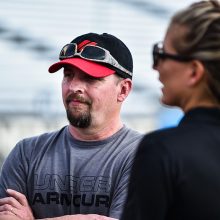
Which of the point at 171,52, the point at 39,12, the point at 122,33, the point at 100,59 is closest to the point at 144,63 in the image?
the point at 122,33

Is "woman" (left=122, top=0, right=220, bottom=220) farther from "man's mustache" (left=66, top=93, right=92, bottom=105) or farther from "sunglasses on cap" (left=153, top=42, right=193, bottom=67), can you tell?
"man's mustache" (left=66, top=93, right=92, bottom=105)

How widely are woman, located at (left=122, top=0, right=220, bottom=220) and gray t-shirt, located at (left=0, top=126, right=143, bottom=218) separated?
1.14m

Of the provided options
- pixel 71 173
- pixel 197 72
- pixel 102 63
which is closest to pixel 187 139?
pixel 197 72

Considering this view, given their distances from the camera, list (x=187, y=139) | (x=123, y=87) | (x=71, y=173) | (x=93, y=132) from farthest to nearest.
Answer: (x=123, y=87), (x=93, y=132), (x=71, y=173), (x=187, y=139)

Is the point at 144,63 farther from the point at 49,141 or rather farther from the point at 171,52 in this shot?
the point at 171,52

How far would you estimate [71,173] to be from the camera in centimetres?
324

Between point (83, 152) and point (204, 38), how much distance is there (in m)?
1.41

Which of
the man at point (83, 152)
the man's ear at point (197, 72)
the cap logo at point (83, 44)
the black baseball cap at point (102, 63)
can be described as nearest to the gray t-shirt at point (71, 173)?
the man at point (83, 152)

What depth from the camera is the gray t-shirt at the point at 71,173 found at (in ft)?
10.4

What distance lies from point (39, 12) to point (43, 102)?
1.97 meters

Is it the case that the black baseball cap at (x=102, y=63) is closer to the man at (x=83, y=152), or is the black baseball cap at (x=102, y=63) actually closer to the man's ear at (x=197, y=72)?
the man at (x=83, y=152)

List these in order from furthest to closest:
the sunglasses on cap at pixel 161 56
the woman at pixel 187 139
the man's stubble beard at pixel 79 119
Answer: the man's stubble beard at pixel 79 119, the sunglasses on cap at pixel 161 56, the woman at pixel 187 139

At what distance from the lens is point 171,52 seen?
207cm

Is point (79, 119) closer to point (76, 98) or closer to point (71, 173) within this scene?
point (76, 98)
